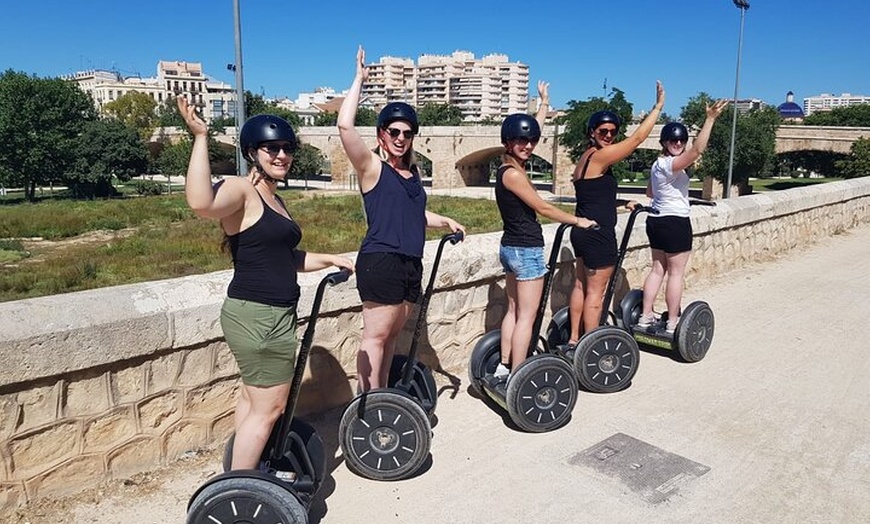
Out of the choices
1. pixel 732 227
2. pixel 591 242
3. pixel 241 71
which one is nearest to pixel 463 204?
pixel 241 71

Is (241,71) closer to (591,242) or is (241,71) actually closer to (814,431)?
(591,242)

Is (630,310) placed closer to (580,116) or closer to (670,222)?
(670,222)

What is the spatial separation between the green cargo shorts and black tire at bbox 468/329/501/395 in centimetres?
179

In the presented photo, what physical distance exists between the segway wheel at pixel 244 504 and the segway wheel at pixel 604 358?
7.84ft

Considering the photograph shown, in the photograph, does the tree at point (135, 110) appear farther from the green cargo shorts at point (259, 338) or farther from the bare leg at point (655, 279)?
the green cargo shorts at point (259, 338)

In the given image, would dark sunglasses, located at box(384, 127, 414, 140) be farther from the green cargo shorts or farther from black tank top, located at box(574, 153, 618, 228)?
black tank top, located at box(574, 153, 618, 228)

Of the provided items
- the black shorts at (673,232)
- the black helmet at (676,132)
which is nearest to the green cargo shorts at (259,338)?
the black helmet at (676,132)

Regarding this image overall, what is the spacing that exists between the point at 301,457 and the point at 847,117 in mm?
78137

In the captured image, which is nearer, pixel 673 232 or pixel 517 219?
pixel 517 219

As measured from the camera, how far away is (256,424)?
2.69 meters

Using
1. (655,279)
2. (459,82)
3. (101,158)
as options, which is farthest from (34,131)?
(459,82)

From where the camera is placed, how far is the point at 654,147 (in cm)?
4753

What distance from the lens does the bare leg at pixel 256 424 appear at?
2.68 m

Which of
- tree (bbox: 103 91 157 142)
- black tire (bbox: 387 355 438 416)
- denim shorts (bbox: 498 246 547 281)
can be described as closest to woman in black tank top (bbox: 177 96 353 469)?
black tire (bbox: 387 355 438 416)
